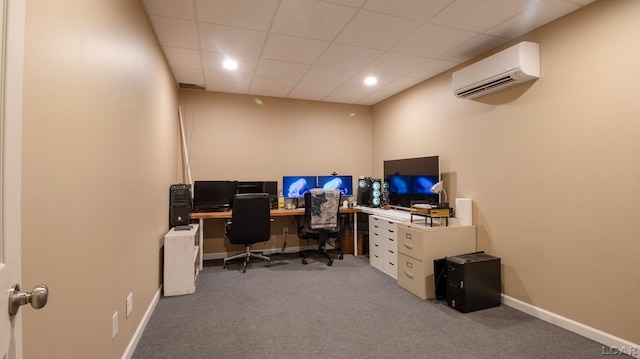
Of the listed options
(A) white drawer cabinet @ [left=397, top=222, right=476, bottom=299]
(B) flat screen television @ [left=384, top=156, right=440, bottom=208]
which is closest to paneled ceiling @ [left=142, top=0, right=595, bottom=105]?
(B) flat screen television @ [left=384, top=156, right=440, bottom=208]

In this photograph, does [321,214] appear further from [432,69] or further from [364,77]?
[432,69]

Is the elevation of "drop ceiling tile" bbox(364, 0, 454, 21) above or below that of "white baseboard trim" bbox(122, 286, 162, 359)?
above

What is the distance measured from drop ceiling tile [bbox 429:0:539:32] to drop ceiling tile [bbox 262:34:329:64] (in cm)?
112

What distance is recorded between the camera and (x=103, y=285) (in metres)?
1.57

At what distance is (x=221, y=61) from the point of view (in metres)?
3.33

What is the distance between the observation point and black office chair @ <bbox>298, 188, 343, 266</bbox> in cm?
410

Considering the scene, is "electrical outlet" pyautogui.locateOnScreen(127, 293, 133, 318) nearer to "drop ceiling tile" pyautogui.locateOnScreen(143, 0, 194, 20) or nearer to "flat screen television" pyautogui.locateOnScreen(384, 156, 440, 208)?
"drop ceiling tile" pyautogui.locateOnScreen(143, 0, 194, 20)

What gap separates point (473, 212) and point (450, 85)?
1557 millimetres

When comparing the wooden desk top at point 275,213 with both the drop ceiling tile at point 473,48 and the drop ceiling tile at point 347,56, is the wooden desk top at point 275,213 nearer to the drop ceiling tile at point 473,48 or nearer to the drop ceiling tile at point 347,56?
the drop ceiling tile at point 347,56

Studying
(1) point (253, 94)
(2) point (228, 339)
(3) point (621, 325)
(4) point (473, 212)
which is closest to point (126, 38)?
(2) point (228, 339)

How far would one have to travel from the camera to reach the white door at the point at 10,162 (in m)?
0.69

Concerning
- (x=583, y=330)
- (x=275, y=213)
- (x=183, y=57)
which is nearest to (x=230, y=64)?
(x=183, y=57)

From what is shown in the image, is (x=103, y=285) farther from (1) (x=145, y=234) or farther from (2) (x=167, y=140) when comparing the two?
(2) (x=167, y=140)

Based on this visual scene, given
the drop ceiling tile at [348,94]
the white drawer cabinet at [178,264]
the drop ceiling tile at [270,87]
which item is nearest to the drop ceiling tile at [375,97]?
the drop ceiling tile at [348,94]
